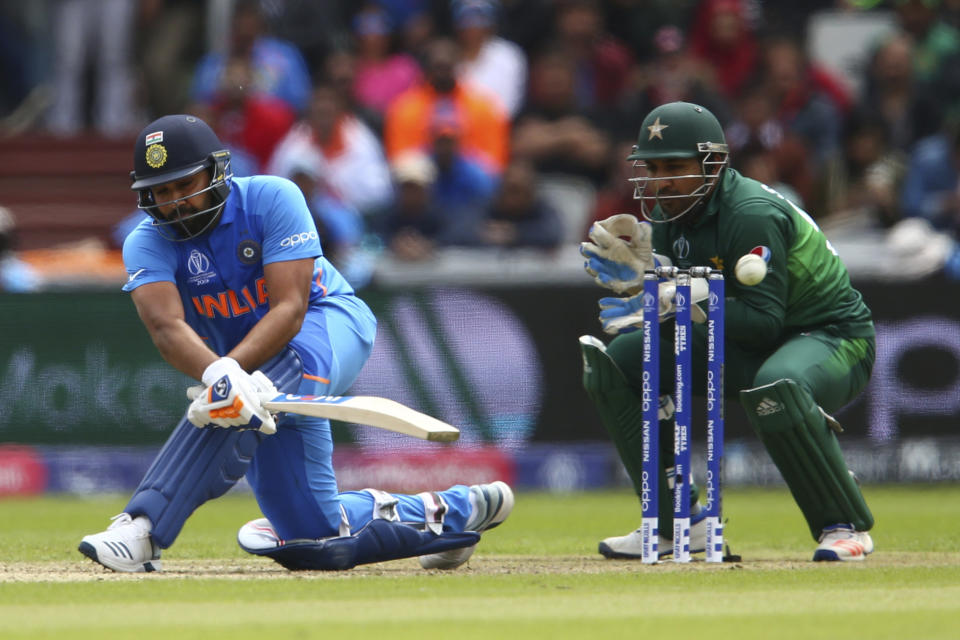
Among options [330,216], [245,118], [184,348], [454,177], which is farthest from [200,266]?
[245,118]

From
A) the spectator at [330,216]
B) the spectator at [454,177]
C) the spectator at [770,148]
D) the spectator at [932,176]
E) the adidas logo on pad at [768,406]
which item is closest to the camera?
the adidas logo on pad at [768,406]

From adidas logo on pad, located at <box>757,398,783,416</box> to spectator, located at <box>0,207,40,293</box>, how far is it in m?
6.67

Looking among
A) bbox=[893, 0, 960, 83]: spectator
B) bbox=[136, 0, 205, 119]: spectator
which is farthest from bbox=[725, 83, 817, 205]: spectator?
bbox=[136, 0, 205, 119]: spectator

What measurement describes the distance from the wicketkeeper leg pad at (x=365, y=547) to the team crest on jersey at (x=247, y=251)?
1.04m

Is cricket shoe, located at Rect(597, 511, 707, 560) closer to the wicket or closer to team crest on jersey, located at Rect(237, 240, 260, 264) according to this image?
the wicket

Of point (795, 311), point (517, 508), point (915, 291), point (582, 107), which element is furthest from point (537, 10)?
point (795, 311)

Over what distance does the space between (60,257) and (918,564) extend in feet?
24.8

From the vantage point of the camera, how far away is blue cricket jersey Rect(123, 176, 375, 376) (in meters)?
5.88

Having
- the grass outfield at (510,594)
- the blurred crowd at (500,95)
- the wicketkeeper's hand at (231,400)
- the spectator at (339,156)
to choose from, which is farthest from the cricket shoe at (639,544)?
the spectator at (339,156)

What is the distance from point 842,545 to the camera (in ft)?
20.1

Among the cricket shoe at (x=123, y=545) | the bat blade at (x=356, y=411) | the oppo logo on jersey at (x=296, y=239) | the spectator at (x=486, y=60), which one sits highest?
the spectator at (x=486, y=60)

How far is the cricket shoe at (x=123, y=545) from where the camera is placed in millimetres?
5648

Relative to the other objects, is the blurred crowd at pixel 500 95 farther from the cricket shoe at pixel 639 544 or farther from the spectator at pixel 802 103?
the cricket shoe at pixel 639 544

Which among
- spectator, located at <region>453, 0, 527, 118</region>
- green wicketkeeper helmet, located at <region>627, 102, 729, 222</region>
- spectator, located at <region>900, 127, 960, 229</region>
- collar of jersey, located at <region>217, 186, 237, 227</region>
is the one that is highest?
spectator, located at <region>453, 0, 527, 118</region>
